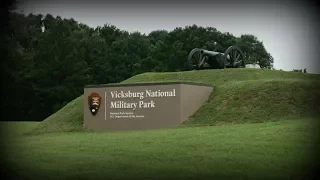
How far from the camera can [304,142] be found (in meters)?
3.60

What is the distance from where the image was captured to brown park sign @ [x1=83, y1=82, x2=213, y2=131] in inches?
635

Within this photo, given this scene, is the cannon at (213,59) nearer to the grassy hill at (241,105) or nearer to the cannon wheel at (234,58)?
the cannon wheel at (234,58)

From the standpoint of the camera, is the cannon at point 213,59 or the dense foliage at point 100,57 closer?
the dense foliage at point 100,57

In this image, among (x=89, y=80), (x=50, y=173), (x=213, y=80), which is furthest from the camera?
(x=89, y=80)

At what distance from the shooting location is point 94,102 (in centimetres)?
1723

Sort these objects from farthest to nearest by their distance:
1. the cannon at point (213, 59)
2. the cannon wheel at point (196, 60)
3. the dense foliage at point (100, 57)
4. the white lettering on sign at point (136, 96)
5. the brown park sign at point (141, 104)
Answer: the cannon wheel at point (196, 60)
the cannon at point (213, 59)
the dense foliage at point (100, 57)
the white lettering on sign at point (136, 96)
the brown park sign at point (141, 104)

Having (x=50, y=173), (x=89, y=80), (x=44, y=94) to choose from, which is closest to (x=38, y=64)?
(x=44, y=94)

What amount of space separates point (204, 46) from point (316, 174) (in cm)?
2504

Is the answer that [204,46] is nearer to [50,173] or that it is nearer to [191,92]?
[191,92]

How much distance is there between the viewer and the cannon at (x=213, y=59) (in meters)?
22.0

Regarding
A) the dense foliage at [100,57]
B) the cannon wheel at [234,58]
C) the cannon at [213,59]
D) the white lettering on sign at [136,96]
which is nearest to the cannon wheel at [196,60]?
the cannon at [213,59]

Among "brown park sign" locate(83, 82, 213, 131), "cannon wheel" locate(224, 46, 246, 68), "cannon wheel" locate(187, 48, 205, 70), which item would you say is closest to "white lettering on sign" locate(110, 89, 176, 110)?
"brown park sign" locate(83, 82, 213, 131)

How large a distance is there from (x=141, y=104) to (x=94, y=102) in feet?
5.58

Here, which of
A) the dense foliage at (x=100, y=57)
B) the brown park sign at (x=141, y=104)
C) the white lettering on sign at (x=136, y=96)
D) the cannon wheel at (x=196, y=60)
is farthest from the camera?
the cannon wheel at (x=196, y=60)
